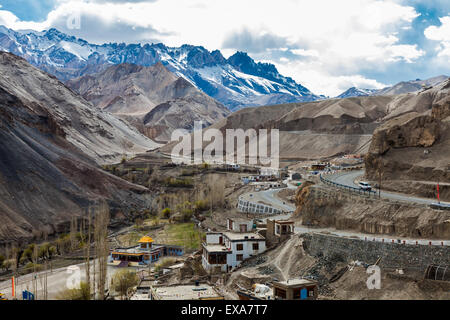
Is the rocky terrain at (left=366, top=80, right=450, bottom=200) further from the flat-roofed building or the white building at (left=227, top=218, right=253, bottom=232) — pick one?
the flat-roofed building

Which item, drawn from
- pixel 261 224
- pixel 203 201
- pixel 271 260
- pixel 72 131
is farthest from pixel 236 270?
pixel 72 131

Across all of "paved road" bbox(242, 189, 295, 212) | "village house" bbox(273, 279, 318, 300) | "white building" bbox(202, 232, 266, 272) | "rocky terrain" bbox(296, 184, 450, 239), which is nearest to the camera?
"village house" bbox(273, 279, 318, 300)

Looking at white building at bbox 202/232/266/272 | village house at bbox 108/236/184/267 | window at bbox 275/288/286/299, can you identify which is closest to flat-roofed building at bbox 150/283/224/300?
window at bbox 275/288/286/299

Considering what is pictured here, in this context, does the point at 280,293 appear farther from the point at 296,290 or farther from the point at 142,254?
→ the point at 142,254
